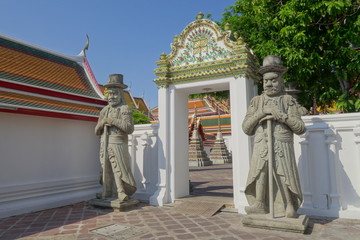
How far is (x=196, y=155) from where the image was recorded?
1906 cm

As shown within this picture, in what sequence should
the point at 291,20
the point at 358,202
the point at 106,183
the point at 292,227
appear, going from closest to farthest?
the point at 292,227 → the point at 358,202 → the point at 106,183 → the point at 291,20

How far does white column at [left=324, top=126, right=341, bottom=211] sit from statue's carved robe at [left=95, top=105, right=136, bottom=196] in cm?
431

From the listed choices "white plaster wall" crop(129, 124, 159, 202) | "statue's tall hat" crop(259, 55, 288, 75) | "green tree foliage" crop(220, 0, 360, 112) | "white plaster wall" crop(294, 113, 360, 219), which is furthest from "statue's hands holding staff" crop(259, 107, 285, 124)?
"white plaster wall" crop(129, 124, 159, 202)

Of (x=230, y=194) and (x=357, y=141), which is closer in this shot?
(x=357, y=141)

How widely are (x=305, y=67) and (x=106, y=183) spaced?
20.7ft

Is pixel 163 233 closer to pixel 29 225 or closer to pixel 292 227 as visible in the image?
pixel 292 227

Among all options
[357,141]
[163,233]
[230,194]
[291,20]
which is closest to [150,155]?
[230,194]

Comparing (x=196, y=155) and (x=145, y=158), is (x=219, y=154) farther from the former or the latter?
(x=145, y=158)

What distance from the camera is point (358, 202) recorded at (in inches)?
198

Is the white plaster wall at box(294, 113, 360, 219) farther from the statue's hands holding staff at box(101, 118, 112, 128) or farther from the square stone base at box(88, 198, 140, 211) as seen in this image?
the statue's hands holding staff at box(101, 118, 112, 128)

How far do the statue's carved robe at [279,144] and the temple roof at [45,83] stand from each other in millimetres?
5190

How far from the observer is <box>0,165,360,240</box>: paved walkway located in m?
4.32

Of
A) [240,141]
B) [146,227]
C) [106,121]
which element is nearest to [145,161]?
[106,121]

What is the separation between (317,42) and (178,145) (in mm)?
4939
